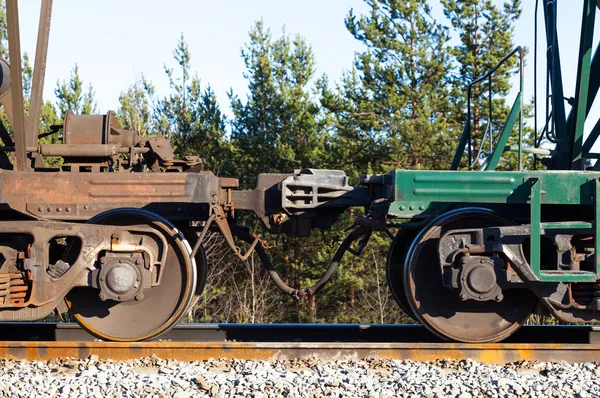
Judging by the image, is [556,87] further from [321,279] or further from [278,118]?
[278,118]

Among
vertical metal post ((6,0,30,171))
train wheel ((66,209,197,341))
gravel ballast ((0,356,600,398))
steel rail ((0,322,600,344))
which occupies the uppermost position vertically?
vertical metal post ((6,0,30,171))

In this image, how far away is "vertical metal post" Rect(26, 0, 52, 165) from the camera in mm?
7098

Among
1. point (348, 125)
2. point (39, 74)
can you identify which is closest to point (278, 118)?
point (348, 125)

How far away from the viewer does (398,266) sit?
7402 millimetres

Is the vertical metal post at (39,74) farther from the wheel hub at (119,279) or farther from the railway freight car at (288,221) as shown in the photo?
the wheel hub at (119,279)

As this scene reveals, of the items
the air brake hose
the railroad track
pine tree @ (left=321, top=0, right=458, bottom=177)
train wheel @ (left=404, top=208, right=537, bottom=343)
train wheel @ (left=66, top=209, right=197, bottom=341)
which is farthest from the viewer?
pine tree @ (left=321, top=0, right=458, bottom=177)

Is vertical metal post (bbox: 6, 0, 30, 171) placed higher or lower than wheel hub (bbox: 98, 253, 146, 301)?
higher

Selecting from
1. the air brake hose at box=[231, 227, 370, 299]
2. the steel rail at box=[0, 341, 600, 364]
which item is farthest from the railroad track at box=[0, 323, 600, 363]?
the air brake hose at box=[231, 227, 370, 299]

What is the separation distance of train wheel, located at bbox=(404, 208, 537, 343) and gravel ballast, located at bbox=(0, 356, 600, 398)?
632 millimetres

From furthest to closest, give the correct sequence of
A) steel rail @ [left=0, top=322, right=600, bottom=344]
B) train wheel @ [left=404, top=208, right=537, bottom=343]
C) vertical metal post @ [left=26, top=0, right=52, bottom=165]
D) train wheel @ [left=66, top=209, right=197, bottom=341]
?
steel rail @ [left=0, top=322, right=600, bottom=344] → vertical metal post @ [left=26, top=0, right=52, bottom=165] → train wheel @ [left=66, top=209, right=197, bottom=341] → train wheel @ [left=404, top=208, right=537, bottom=343]

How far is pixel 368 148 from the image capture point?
69.5ft

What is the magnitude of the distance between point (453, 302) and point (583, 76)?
244cm

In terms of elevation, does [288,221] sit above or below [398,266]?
above

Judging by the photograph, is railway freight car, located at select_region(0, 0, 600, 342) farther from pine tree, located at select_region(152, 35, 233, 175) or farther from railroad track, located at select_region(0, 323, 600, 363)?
pine tree, located at select_region(152, 35, 233, 175)
